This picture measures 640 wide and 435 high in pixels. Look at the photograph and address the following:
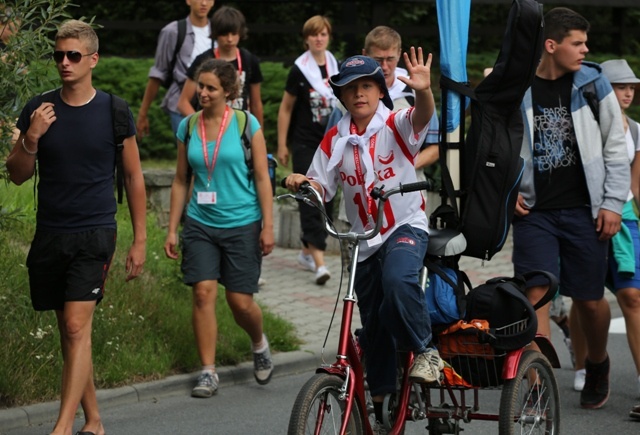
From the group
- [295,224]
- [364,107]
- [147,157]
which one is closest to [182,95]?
[295,224]

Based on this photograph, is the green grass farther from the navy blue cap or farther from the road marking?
the road marking

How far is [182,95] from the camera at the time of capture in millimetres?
9953

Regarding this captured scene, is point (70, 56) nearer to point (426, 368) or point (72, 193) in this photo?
point (72, 193)

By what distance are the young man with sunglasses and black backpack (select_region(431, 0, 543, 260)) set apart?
1.67 meters

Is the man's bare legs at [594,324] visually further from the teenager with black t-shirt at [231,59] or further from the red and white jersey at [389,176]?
→ the teenager with black t-shirt at [231,59]

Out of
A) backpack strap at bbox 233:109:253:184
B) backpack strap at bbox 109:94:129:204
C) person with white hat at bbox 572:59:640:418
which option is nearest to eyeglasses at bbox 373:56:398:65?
backpack strap at bbox 233:109:253:184

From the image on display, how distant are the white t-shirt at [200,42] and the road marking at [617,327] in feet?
12.3

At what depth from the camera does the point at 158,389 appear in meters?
8.22

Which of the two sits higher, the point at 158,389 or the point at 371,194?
the point at 371,194

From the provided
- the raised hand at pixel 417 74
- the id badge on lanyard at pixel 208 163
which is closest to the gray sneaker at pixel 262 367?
the id badge on lanyard at pixel 208 163

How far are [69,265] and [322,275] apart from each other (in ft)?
15.8

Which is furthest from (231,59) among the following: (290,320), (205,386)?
(205,386)

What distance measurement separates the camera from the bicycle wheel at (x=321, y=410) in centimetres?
548

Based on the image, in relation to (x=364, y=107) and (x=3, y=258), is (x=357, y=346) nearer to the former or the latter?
(x=364, y=107)
